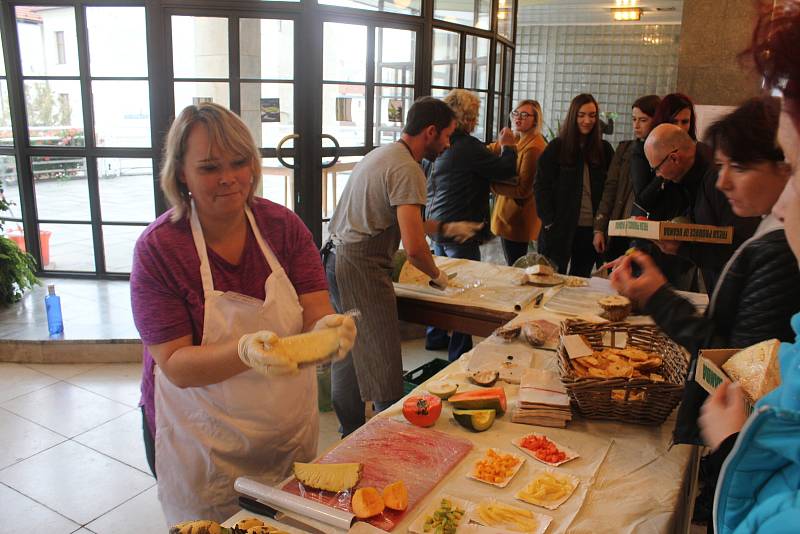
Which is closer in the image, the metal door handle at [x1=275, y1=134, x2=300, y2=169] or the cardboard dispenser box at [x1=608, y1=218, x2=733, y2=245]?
the cardboard dispenser box at [x1=608, y1=218, x2=733, y2=245]

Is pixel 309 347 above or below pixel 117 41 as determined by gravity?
below

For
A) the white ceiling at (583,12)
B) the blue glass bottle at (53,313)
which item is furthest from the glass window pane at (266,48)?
the white ceiling at (583,12)

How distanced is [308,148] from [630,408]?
372 centimetres

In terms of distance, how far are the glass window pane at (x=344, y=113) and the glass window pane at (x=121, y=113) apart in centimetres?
138

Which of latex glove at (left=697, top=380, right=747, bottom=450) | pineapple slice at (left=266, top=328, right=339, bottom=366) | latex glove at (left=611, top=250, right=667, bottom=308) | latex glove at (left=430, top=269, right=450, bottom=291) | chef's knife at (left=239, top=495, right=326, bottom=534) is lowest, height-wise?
chef's knife at (left=239, top=495, right=326, bottom=534)

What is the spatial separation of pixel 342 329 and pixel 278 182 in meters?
3.68

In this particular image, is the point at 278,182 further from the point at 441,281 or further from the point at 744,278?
the point at 744,278

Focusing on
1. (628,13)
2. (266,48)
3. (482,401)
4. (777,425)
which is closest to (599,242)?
(482,401)

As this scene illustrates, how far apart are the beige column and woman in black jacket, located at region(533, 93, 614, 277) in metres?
1.43

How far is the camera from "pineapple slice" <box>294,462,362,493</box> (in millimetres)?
1416

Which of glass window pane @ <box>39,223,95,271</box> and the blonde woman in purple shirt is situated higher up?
the blonde woman in purple shirt

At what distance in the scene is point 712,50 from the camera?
495cm

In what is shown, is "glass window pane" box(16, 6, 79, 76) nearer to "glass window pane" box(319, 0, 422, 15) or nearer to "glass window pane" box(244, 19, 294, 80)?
"glass window pane" box(244, 19, 294, 80)

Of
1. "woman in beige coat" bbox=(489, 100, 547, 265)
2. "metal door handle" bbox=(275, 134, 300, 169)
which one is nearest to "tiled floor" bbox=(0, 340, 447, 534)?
"woman in beige coat" bbox=(489, 100, 547, 265)
